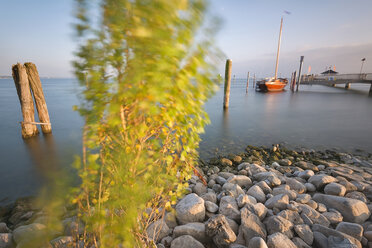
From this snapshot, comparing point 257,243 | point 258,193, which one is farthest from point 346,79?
point 257,243

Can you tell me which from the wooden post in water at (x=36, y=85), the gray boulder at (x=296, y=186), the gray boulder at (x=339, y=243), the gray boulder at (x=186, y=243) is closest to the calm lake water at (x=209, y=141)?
the wooden post in water at (x=36, y=85)

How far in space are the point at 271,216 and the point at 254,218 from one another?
0.32 meters

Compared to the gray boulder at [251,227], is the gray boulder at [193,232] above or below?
below

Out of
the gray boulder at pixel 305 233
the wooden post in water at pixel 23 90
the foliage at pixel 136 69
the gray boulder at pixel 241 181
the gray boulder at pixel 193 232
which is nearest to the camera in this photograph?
the foliage at pixel 136 69

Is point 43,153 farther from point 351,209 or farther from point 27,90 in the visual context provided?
point 351,209

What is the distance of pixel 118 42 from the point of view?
1159 mm

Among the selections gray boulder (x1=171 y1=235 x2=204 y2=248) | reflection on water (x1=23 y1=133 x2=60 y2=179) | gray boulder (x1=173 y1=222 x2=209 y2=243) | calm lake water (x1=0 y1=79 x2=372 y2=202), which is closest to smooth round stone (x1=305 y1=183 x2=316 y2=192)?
gray boulder (x1=173 y1=222 x2=209 y2=243)

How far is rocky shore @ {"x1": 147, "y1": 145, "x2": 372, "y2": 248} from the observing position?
2574 millimetres

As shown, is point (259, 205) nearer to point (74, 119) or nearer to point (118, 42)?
point (118, 42)

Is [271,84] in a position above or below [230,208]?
above

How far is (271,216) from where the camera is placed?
9.82ft

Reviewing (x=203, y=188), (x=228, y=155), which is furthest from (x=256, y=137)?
(x=203, y=188)

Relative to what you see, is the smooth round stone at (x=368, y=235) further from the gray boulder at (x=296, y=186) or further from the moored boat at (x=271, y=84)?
the moored boat at (x=271, y=84)

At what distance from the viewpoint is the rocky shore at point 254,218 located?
8.36 feet
